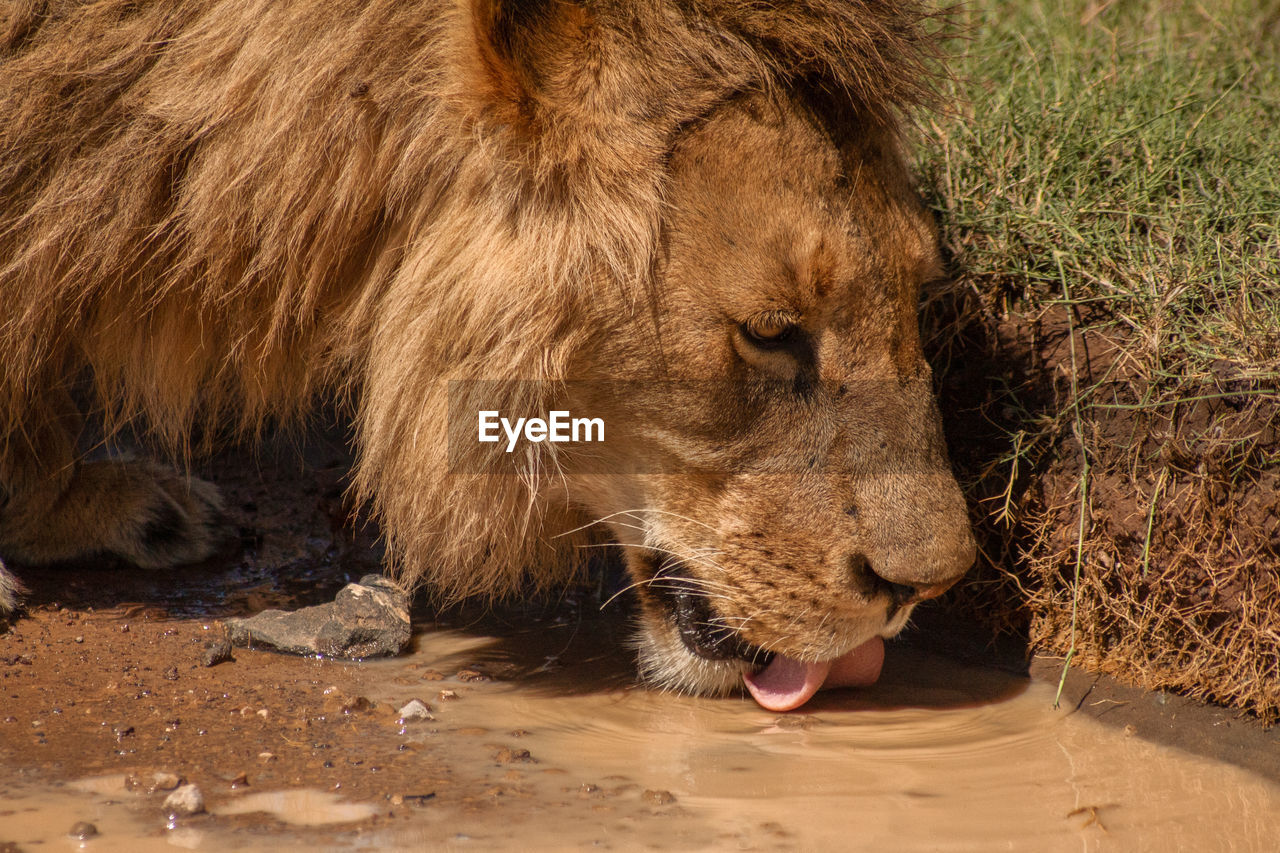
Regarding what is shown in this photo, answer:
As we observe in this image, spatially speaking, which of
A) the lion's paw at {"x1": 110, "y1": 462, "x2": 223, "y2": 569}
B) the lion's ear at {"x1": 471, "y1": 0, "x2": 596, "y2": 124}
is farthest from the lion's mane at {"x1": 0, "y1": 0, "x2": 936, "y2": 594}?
the lion's paw at {"x1": 110, "y1": 462, "x2": 223, "y2": 569}

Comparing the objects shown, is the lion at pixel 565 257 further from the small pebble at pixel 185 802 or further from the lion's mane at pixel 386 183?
the small pebble at pixel 185 802

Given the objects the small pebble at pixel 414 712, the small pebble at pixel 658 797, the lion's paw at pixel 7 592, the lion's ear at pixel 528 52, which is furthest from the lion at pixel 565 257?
the lion's paw at pixel 7 592

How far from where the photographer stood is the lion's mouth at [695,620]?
109 inches

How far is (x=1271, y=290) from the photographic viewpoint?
120 inches

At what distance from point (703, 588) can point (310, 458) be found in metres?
1.96

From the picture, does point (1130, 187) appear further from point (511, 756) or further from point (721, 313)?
point (511, 756)

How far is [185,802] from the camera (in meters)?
2.18

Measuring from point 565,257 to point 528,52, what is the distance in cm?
39

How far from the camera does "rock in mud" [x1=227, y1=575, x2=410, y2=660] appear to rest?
9.98 ft

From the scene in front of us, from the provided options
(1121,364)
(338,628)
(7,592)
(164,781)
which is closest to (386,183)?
(338,628)

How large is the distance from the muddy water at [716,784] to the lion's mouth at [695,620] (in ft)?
0.48

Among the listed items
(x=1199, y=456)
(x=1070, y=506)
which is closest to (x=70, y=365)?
(x=1070, y=506)

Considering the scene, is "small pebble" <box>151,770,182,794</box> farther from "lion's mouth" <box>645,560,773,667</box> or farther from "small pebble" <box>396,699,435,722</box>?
"lion's mouth" <box>645,560,773,667</box>

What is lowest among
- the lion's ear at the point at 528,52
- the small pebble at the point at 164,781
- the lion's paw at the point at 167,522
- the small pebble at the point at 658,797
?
the small pebble at the point at 658,797
